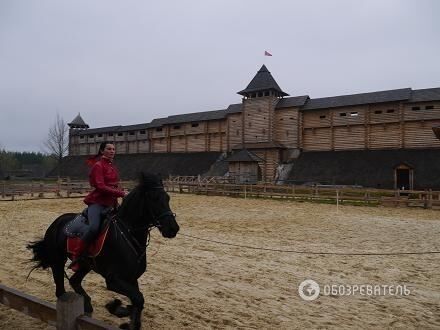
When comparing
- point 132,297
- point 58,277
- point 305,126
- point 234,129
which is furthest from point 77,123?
point 132,297

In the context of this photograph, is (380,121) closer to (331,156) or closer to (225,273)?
(331,156)

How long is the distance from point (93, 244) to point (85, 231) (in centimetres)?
21

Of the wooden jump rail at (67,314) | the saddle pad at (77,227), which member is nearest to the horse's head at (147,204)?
the saddle pad at (77,227)

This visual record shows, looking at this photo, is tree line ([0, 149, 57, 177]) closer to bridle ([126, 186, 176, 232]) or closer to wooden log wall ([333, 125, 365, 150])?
wooden log wall ([333, 125, 365, 150])

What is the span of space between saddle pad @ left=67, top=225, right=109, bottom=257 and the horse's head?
0.39 metres

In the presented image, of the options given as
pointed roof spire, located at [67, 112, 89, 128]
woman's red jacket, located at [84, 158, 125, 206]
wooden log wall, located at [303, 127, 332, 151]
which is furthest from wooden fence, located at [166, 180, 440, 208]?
pointed roof spire, located at [67, 112, 89, 128]

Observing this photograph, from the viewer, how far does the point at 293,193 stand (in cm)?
2605

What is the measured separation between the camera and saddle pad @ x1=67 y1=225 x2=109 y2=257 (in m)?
4.66

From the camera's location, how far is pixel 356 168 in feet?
107

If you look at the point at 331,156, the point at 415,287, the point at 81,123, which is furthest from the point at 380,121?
the point at 81,123

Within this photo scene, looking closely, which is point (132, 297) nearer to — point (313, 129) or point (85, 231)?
point (85, 231)

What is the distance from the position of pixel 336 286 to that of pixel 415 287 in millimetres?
1517

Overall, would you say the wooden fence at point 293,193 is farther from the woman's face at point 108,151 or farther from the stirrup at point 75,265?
the woman's face at point 108,151

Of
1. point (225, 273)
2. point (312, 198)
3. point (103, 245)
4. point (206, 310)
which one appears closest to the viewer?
point (103, 245)
